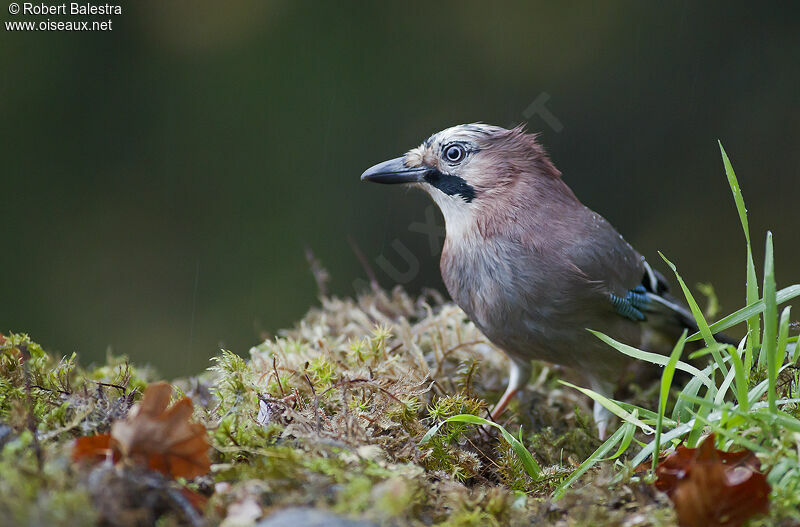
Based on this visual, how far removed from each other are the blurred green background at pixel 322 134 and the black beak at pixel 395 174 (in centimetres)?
266

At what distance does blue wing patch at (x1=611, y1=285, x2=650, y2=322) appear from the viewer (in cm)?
280

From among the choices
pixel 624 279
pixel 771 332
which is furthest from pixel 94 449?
pixel 624 279

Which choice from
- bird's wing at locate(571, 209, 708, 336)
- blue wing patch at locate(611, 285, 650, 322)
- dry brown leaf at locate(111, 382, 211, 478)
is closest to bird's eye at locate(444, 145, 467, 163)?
bird's wing at locate(571, 209, 708, 336)

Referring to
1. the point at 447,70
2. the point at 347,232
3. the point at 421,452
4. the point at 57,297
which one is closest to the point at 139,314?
the point at 57,297

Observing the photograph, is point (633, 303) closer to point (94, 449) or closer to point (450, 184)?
point (450, 184)

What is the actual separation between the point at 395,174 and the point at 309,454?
165 cm

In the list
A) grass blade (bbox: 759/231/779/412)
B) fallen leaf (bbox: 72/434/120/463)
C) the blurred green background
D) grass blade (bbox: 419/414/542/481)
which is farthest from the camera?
the blurred green background

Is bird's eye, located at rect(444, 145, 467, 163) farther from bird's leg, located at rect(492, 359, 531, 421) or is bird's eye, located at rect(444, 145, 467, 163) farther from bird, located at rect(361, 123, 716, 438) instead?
bird's leg, located at rect(492, 359, 531, 421)

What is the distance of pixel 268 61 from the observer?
19.0ft

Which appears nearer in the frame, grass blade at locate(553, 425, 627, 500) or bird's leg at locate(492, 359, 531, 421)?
grass blade at locate(553, 425, 627, 500)

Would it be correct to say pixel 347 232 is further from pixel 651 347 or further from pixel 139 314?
pixel 651 347

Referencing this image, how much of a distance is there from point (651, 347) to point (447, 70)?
359 centimetres

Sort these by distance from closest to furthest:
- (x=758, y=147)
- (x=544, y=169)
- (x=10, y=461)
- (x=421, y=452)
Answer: (x=10, y=461)
(x=421, y=452)
(x=544, y=169)
(x=758, y=147)

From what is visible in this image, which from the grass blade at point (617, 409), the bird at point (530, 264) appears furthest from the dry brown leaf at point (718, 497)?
the bird at point (530, 264)
